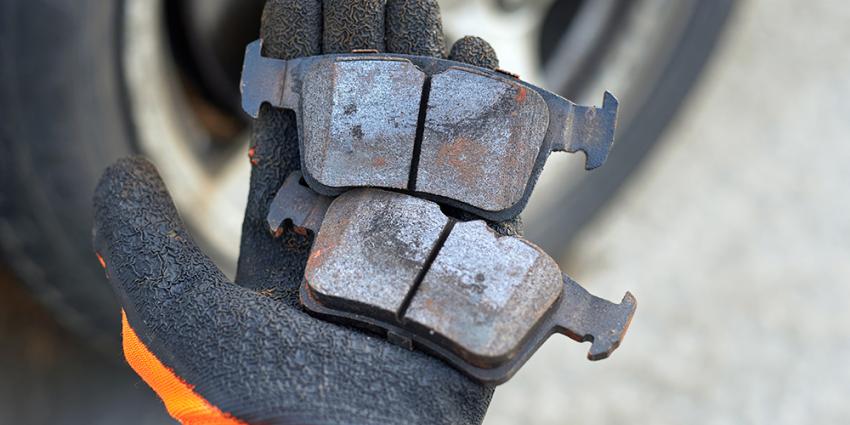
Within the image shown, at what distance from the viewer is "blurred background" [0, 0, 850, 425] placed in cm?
141

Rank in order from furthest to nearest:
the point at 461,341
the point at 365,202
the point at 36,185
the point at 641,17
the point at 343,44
Answer: the point at 641,17 → the point at 36,185 → the point at 343,44 → the point at 365,202 → the point at 461,341

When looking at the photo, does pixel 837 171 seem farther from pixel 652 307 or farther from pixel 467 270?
pixel 467 270

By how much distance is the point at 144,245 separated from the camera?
3.47 feet

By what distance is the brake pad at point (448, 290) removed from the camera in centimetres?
97

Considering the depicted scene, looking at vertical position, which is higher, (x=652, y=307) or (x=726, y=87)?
(x=726, y=87)

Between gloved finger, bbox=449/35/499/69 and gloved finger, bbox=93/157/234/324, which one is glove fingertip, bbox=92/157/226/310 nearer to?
gloved finger, bbox=93/157/234/324

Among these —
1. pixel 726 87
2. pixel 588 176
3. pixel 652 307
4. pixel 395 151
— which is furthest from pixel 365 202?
pixel 726 87

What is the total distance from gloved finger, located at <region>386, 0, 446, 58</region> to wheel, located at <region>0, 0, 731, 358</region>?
432mm

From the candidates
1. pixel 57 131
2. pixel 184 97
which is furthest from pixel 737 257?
pixel 57 131

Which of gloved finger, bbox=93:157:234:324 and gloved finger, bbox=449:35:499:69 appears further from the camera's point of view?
gloved finger, bbox=449:35:499:69

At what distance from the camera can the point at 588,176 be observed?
2215mm

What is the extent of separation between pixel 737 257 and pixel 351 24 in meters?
1.53

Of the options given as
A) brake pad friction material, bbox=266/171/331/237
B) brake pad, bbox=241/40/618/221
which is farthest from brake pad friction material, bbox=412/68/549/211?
brake pad friction material, bbox=266/171/331/237

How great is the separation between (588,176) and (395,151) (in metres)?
1.21
